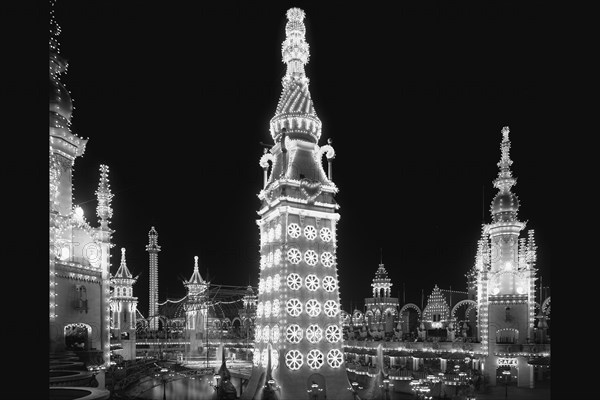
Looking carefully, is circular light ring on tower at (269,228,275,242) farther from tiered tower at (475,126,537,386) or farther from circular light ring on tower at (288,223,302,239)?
tiered tower at (475,126,537,386)

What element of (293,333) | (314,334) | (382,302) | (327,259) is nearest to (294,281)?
(327,259)

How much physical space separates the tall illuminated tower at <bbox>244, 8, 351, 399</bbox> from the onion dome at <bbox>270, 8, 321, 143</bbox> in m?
0.05

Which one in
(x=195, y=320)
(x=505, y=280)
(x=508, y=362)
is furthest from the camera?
(x=195, y=320)

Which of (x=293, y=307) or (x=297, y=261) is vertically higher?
(x=297, y=261)

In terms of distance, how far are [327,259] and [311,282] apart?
1.53m

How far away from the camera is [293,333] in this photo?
22234 mm

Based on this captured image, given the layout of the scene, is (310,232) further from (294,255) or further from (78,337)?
(78,337)

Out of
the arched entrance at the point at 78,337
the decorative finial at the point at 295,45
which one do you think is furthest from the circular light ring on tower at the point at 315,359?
the decorative finial at the point at 295,45

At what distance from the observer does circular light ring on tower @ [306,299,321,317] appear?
898 inches

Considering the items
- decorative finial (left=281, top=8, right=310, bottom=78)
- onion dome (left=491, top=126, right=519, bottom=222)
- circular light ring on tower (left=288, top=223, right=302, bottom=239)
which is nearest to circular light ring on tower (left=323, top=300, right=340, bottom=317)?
circular light ring on tower (left=288, top=223, right=302, bottom=239)

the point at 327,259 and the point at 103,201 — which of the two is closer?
the point at 103,201

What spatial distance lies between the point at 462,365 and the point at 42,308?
35527mm

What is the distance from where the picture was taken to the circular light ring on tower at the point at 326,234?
2402 cm

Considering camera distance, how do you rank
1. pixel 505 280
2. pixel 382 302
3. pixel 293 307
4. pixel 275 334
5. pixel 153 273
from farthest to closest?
pixel 153 273 → pixel 382 302 → pixel 505 280 → pixel 275 334 → pixel 293 307
